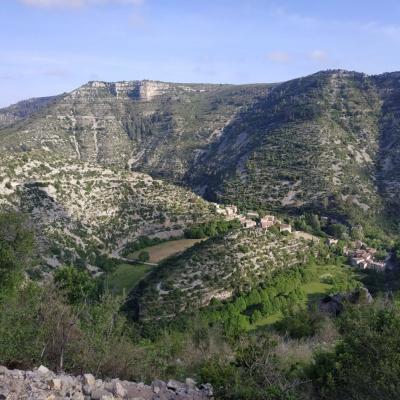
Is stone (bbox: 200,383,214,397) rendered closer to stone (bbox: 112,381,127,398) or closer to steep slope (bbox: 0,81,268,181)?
stone (bbox: 112,381,127,398)

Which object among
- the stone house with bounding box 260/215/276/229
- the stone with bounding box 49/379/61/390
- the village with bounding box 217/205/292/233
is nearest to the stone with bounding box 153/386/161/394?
the stone with bounding box 49/379/61/390

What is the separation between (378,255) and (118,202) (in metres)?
33.9

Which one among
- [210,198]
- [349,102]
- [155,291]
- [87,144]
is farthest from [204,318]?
[87,144]

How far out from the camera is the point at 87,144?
136m

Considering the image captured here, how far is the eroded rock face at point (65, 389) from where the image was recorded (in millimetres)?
11484

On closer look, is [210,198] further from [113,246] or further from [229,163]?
[113,246]

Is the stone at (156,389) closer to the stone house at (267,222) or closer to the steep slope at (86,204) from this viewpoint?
the steep slope at (86,204)

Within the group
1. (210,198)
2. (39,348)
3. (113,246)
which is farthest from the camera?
(210,198)

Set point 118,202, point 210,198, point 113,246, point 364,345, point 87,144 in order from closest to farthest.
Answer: point 364,345 → point 113,246 → point 118,202 → point 210,198 → point 87,144

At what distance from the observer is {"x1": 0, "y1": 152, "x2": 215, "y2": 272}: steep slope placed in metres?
52.6

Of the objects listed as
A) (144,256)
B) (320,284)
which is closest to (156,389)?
(320,284)

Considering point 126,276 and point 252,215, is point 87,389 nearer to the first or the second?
point 126,276

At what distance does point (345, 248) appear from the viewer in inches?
2446

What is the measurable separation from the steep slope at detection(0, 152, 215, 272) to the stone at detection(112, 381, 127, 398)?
36034 mm
